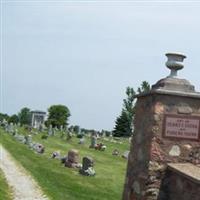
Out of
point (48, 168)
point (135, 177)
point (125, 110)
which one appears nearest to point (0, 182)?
point (48, 168)

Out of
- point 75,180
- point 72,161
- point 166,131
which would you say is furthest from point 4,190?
point 72,161

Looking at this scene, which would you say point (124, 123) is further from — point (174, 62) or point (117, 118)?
point (174, 62)

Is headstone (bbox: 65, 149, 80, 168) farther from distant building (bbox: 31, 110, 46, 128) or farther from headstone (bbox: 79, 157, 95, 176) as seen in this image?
distant building (bbox: 31, 110, 46, 128)

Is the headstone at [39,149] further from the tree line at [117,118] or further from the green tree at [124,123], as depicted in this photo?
the green tree at [124,123]

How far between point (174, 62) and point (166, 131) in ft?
3.84

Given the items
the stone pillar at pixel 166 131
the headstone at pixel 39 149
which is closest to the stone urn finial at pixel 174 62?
the stone pillar at pixel 166 131

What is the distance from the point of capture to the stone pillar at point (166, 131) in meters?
8.26

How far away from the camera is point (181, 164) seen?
8.24 metres

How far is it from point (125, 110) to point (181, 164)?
70.9 metres

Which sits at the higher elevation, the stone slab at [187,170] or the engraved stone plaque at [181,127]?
the engraved stone plaque at [181,127]

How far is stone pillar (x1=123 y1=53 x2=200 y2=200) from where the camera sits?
27.1ft

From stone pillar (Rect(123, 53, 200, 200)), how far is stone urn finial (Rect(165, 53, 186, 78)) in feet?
0.64

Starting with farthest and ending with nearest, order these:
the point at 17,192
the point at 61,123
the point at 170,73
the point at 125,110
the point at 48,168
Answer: the point at 61,123, the point at 125,110, the point at 48,168, the point at 17,192, the point at 170,73

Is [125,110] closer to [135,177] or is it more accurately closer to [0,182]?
[0,182]
